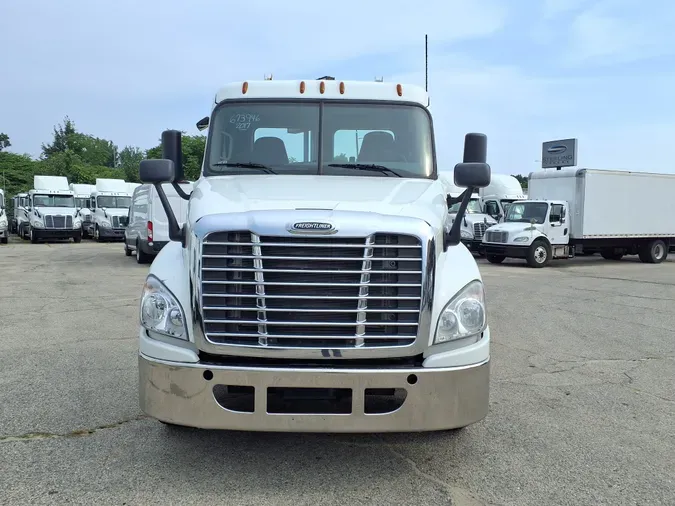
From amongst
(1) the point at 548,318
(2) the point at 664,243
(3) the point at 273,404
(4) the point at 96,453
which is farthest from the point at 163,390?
(2) the point at 664,243

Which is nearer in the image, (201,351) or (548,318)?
(201,351)

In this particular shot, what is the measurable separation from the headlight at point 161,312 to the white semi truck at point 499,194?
2179cm

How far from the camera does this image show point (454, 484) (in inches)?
148

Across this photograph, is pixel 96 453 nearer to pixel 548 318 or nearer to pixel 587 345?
pixel 587 345

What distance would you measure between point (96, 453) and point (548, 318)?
745 centimetres

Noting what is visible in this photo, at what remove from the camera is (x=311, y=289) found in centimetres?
372

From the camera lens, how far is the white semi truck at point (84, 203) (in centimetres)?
3322

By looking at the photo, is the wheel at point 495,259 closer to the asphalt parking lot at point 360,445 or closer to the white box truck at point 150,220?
the white box truck at point 150,220

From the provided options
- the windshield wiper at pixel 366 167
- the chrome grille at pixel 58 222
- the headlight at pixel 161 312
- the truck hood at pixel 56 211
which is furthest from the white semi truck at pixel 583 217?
the truck hood at pixel 56 211

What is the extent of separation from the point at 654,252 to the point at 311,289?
74.1 feet

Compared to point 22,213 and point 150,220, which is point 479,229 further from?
point 22,213

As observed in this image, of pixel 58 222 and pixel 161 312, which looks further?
pixel 58 222

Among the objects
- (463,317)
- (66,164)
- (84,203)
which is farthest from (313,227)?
(66,164)

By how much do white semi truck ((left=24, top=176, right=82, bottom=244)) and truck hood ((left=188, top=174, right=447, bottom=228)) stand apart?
88.1 feet
